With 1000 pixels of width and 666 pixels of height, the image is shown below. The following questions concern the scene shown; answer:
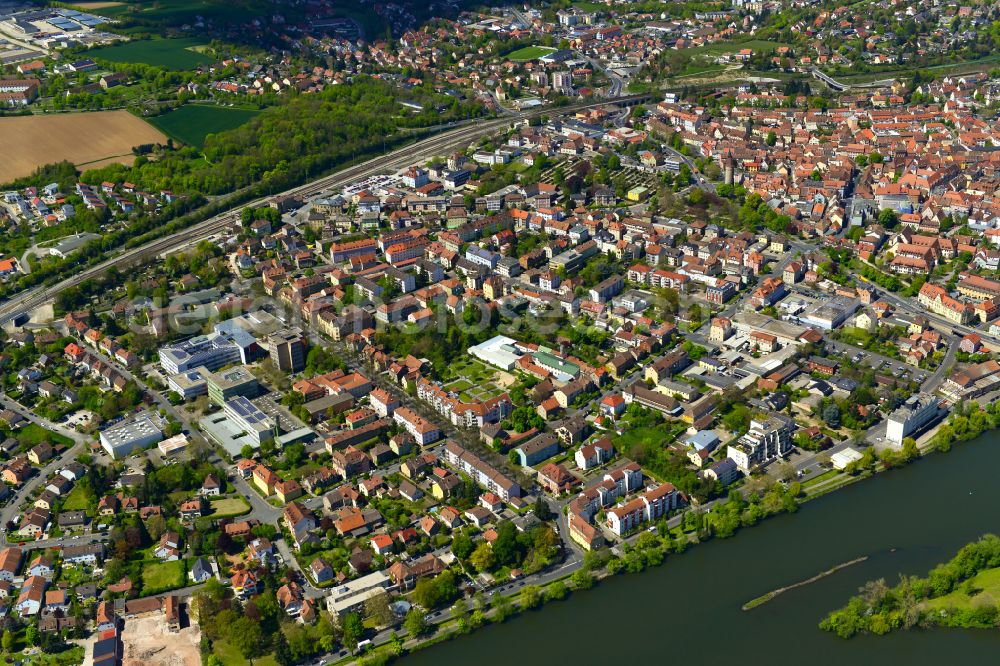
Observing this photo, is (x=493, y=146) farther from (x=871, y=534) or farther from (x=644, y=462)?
(x=871, y=534)

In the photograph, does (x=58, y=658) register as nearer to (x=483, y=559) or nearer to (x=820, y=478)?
(x=483, y=559)

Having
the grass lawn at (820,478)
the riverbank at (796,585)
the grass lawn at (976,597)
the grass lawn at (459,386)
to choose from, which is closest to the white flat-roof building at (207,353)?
the grass lawn at (459,386)

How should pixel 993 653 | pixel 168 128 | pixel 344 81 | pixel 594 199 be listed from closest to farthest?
pixel 993 653, pixel 594 199, pixel 168 128, pixel 344 81

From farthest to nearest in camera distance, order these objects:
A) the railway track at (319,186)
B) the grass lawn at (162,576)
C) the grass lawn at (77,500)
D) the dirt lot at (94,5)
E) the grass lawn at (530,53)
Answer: the dirt lot at (94,5) → the grass lawn at (530,53) → the railway track at (319,186) → the grass lawn at (77,500) → the grass lawn at (162,576)

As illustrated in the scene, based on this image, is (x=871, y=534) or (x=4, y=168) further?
(x=4, y=168)

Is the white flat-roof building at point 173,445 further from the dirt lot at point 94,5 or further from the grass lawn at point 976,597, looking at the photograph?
the dirt lot at point 94,5

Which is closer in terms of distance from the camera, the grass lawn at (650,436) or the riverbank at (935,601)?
the riverbank at (935,601)

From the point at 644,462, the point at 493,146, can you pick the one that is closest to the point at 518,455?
the point at 644,462
